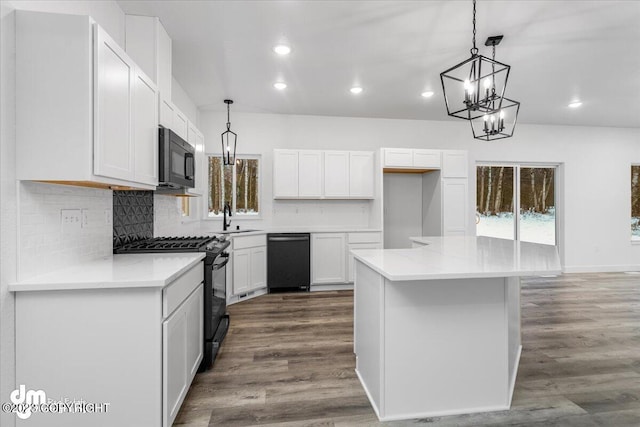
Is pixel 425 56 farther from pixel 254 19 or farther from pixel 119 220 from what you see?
pixel 119 220

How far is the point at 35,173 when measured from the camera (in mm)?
1558

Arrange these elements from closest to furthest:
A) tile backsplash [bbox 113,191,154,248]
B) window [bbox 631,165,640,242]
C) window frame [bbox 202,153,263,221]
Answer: tile backsplash [bbox 113,191,154,248]
window frame [bbox 202,153,263,221]
window [bbox 631,165,640,242]

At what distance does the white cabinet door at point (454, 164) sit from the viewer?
5.18 metres

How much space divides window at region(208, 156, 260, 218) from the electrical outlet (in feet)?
10.6

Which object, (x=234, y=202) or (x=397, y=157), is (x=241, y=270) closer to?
(x=234, y=202)

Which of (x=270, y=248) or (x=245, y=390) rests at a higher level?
(x=270, y=248)

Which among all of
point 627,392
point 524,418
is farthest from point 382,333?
point 627,392

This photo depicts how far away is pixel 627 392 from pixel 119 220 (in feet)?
12.5

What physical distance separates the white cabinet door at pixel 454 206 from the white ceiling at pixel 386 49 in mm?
1279

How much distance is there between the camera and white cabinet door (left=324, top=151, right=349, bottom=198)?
16.5 feet

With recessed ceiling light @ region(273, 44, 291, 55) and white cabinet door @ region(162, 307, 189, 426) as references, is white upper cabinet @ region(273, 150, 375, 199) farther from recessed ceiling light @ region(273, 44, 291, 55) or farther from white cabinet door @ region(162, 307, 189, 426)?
white cabinet door @ region(162, 307, 189, 426)

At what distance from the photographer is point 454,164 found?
204 inches

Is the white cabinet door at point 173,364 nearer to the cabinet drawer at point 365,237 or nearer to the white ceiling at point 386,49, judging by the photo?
the white ceiling at point 386,49

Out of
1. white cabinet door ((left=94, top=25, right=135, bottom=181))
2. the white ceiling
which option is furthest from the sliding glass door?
white cabinet door ((left=94, top=25, right=135, bottom=181))
